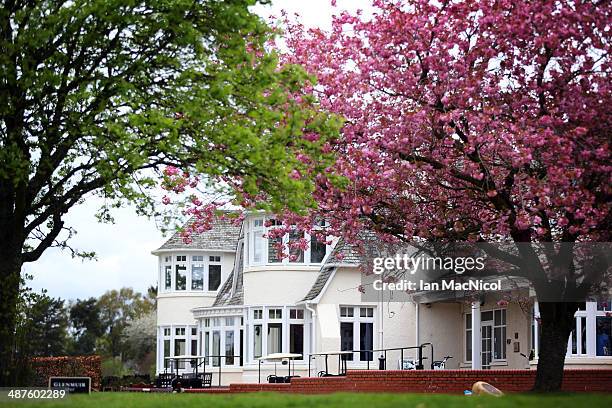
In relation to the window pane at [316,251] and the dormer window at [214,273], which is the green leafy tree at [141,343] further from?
the window pane at [316,251]

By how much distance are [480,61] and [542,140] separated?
260cm

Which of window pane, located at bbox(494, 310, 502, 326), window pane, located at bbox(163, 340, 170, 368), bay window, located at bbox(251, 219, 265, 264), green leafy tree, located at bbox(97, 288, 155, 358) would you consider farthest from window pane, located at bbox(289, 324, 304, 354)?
green leafy tree, located at bbox(97, 288, 155, 358)

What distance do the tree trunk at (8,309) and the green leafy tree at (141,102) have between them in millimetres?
25

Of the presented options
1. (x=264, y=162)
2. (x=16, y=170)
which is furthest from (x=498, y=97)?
(x=16, y=170)

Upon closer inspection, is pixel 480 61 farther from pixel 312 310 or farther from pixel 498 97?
pixel 312 310

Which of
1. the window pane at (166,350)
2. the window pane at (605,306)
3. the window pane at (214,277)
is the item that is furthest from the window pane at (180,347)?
the window pane at (605,306)

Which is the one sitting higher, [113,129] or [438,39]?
[438,39]

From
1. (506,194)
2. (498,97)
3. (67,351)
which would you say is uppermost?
(498,97)

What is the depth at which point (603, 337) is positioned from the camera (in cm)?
2911

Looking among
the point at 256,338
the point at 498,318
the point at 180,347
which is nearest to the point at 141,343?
the point at 180,347

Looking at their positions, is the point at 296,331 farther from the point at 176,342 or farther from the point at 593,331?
the point at 593,331

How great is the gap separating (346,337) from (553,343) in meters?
16.3

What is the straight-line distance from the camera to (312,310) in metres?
36.8

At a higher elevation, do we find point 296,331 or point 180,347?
point 296,331
